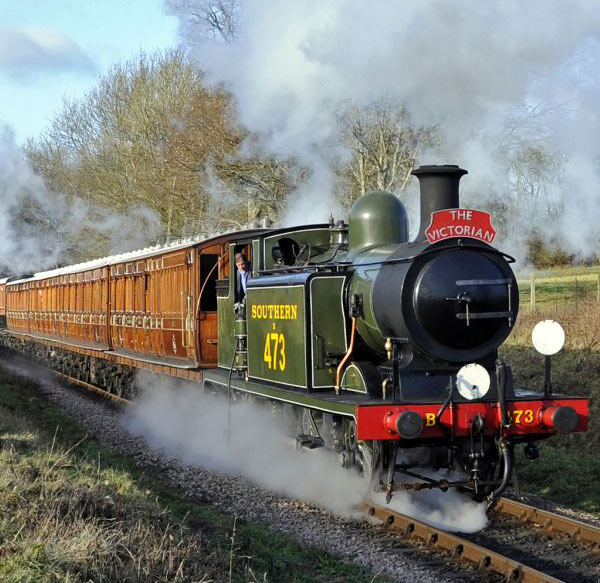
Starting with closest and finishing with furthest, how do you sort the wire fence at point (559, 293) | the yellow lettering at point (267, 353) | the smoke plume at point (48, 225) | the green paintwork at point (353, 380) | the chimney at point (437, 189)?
1. the chimney at point (437, 189)
2. the green paintwork at point (353, 380)
3. the yellow lettering at point (267, 353)
4. the wire fence at point (559, 293)
5. the smoke plume at point (48, 225)

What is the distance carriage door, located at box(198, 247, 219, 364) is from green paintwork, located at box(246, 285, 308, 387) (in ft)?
7.26

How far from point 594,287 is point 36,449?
485 inches

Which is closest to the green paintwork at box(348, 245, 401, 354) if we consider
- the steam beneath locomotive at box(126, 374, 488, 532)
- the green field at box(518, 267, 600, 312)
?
the steam beneath locomotive at box(126, 374, 488, 532)

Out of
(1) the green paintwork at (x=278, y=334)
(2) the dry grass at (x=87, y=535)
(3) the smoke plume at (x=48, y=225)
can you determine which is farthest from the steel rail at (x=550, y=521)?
(3) the smoke plume at (x=48, y=225)

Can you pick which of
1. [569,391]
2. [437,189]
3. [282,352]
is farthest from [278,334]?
[569,391]

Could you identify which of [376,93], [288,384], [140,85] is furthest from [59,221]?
[288,384]

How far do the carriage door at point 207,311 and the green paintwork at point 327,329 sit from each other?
371 centimetres

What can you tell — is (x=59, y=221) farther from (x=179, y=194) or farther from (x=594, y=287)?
(x=594, y=287)

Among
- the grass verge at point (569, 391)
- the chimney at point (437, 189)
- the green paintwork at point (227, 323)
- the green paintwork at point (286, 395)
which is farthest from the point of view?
the green paintwork at point (227, 323)

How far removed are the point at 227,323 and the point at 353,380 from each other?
3.15 metres

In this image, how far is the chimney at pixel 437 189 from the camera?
6898 mm

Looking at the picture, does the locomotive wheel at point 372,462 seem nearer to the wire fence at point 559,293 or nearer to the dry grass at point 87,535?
the dry grass at point 87,535

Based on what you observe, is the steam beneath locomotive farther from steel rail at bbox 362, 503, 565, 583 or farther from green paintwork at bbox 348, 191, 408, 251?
green paintwork at bbox 348, 191, 408, 251

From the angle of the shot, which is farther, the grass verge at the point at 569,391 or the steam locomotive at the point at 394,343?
the grass verge at the point at 569,391
